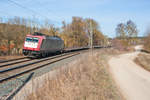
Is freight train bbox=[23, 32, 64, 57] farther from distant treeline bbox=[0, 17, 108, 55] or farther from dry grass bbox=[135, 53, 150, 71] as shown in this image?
dry grass bbox=[135, 53, 150, 71]

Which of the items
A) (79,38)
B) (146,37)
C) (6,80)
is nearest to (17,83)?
(6,80)

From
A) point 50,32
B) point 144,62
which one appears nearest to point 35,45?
Answer: point 50,32

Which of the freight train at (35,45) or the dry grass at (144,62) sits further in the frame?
the dry grass at (144,62)

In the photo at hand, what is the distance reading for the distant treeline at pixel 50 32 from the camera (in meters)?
22.8

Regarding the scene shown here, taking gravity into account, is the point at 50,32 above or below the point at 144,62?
above

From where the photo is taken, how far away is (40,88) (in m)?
6.91

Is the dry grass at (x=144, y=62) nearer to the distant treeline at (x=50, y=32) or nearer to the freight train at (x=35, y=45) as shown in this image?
the distant treeline at (x=50, y=32)

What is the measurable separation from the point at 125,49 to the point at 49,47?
176 ft

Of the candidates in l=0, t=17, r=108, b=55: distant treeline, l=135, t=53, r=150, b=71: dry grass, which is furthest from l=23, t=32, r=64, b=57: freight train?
l=135, t=53, r=150, b=71: dry grass

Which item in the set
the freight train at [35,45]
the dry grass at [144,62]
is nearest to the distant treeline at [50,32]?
the freight train at [35,45]

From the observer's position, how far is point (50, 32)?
38969 mm

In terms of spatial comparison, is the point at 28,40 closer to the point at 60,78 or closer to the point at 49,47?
the point at 49,47

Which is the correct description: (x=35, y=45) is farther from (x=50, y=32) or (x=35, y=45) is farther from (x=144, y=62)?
(x=144, y=62)

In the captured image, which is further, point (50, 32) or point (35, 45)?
point (50, 32)
